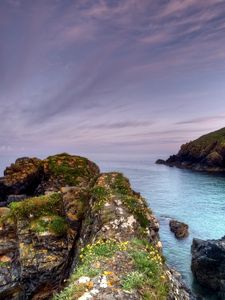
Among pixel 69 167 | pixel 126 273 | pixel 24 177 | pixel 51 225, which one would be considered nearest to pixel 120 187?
pixel 51 225

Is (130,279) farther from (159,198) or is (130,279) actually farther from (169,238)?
(159,198)

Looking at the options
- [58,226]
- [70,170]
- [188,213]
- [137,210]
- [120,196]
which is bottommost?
[188,213]

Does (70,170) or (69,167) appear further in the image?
(69,167)

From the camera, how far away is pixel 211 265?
40.3 meters

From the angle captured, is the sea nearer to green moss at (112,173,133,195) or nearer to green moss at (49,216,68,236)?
green moss at (112,173,133,195)

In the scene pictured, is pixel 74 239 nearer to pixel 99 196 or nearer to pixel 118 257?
pixel 99 196

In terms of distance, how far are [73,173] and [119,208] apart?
96.0 ft

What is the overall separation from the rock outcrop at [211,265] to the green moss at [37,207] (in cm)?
2399

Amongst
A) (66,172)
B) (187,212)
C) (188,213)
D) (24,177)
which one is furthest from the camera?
(187,212)

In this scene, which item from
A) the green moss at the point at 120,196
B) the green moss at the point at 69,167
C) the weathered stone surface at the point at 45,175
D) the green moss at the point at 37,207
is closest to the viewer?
the green moss at the point at 120,196

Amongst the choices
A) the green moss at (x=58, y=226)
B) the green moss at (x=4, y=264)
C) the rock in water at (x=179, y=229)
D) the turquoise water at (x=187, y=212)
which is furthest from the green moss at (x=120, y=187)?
the rock in water at (x=179, y=229)

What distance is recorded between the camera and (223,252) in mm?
39625

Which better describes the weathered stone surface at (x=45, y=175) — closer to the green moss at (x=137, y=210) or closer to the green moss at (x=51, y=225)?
the green moss at (x=51, y=225)

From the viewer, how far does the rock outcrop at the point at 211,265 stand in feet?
129
